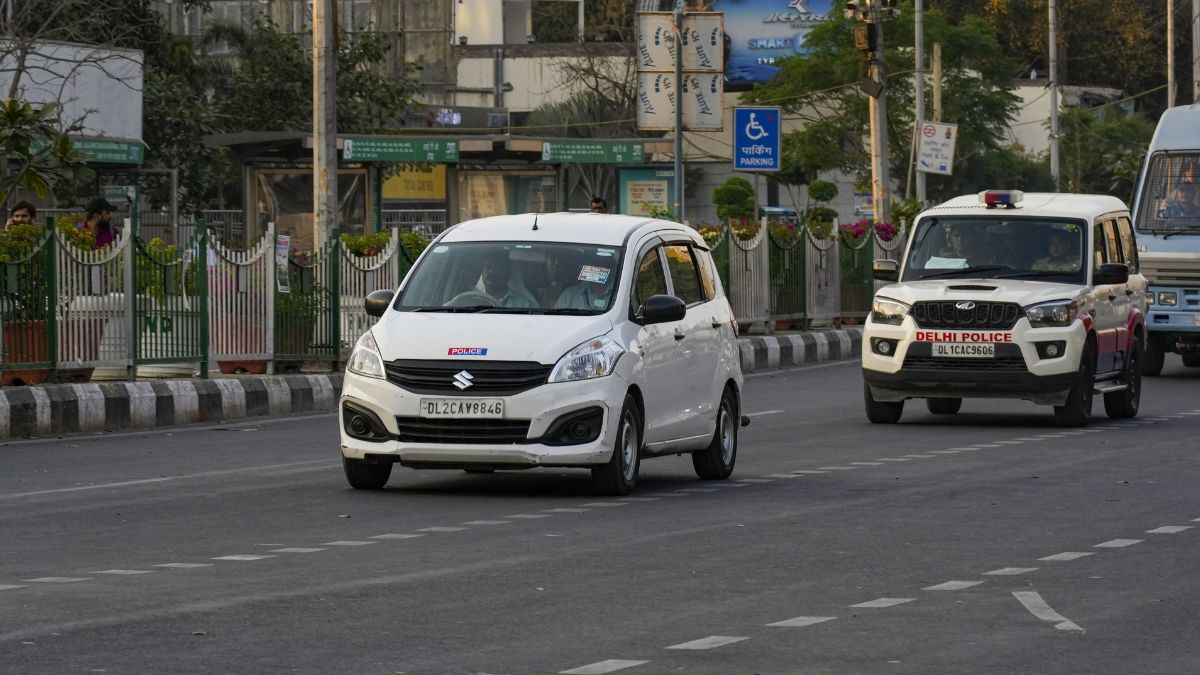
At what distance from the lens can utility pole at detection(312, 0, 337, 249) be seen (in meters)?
27.0

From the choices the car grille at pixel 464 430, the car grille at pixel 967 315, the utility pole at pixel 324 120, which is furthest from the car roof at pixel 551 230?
the utility pole at pixel 324 120

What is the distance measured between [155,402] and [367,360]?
7.04 metres

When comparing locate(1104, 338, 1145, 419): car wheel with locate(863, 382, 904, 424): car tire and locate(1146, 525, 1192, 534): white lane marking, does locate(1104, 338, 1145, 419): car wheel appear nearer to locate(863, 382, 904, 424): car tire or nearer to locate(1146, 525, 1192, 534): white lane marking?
locate(863, 382, 904, 424): car tire

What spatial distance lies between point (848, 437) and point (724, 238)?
1178cm

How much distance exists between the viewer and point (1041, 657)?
25.1 feet

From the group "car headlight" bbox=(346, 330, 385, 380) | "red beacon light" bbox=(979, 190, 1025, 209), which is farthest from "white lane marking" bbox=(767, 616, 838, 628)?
"red beacon light" bbox=(979, 190, 1025, 209)

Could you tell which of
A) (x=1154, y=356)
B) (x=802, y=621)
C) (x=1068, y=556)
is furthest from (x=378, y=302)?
(x=1154, y=356)

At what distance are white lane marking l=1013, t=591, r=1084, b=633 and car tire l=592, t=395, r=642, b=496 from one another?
4.25 meters

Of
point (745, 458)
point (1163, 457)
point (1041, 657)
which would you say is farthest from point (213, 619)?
point (1163, 457)

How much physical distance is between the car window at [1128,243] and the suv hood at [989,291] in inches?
75.3

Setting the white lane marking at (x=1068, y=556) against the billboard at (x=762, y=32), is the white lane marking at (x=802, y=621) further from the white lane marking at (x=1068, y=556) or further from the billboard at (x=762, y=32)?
the billboard at (x=762, y=32)

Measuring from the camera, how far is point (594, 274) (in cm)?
1387

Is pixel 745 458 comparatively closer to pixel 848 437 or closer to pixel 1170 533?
pixel 848 437

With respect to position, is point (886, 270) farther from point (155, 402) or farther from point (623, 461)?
point (623, 461)
